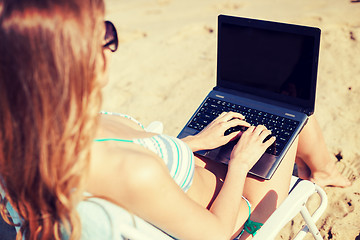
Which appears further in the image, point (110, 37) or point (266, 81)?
point (266, 81)

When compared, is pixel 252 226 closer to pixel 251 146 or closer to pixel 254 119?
pixel 251 146

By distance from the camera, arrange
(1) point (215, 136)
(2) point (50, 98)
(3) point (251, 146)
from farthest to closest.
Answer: (1) point (215, 136)
(3) point (251, 146)
(2) point (50, 98)

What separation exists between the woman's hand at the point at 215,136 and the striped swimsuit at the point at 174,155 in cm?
30

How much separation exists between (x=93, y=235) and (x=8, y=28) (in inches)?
26.3

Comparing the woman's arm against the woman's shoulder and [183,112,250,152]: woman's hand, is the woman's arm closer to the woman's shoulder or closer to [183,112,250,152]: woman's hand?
the woman's shoulder

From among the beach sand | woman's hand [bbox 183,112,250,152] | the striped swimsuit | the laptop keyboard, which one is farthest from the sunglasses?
the beach sand

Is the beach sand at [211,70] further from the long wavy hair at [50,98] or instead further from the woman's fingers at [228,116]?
the long wavy hair at [50,98]

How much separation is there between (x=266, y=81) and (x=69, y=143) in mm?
1186

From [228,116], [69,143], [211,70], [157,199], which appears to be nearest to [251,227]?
[228,116]

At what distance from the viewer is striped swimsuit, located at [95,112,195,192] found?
1.44 meters

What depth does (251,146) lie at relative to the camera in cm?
169

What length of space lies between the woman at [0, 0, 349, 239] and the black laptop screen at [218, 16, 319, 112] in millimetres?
713

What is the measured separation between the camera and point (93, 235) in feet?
4.25

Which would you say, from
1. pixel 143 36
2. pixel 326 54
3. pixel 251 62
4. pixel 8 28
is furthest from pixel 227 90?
pixel 143 36
